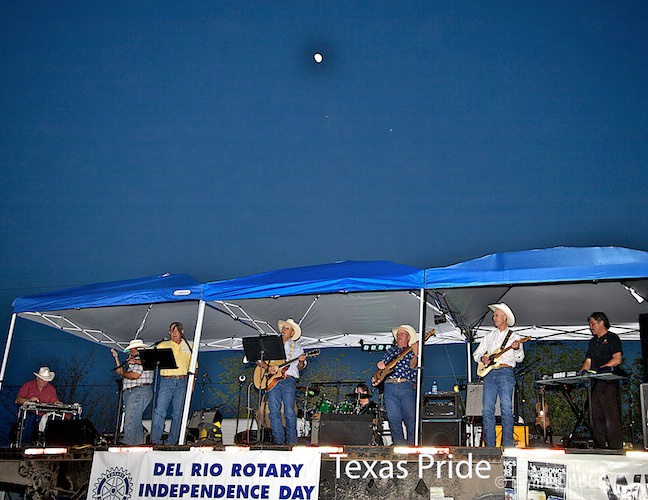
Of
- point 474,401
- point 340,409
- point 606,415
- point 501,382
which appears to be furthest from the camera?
point 340,409

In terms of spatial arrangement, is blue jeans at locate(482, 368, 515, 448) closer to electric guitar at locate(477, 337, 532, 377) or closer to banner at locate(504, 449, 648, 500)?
electric guitar at locate(477, 337, 532, 377)

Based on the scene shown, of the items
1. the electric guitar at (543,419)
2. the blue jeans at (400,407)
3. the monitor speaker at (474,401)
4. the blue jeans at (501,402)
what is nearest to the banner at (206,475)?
the blue jeans at (400,407)

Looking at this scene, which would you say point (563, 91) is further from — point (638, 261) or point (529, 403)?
point (638, 261)

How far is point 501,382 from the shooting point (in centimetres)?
771

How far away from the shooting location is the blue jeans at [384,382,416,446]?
8.47 m

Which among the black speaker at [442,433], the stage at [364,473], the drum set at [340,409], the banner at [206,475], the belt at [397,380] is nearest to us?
the stage at [364,473]

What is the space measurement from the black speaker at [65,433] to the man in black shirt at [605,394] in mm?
6620

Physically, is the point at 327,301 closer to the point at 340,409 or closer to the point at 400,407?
the point at 340,409

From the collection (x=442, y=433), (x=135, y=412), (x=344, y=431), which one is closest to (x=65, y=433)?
(x=135, y=412)

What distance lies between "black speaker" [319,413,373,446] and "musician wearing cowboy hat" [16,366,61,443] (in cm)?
532

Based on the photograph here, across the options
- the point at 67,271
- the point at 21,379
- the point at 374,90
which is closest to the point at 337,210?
the point at 374,90

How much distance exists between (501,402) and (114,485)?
4562 mm

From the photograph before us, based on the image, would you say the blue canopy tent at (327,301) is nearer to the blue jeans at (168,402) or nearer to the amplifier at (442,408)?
the blue jeans at (168,402)

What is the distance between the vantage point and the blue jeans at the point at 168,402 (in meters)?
9.12
